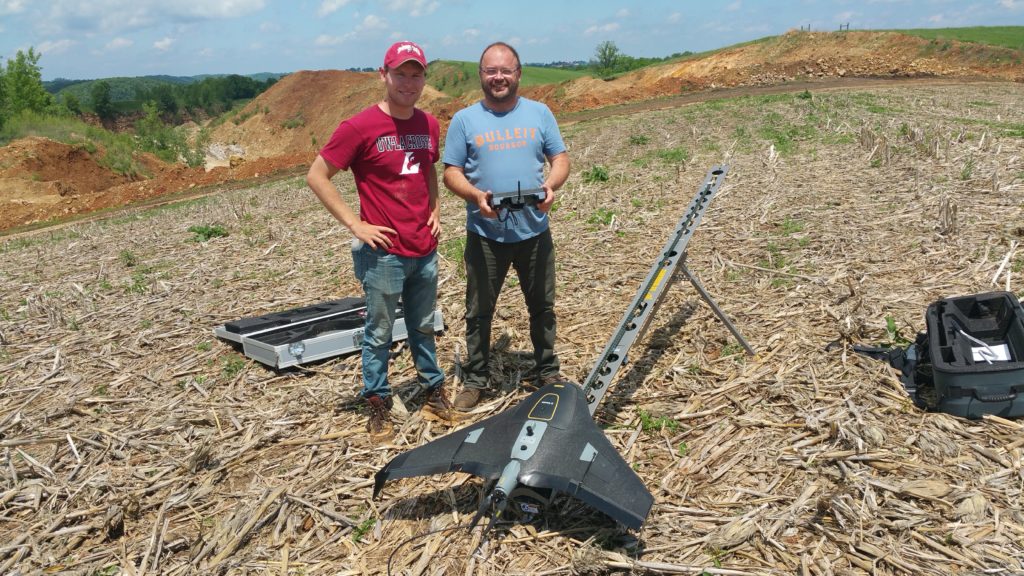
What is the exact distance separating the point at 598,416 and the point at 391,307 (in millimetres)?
1782

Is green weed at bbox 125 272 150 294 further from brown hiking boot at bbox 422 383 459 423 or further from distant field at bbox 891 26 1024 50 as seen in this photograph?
distant field at bbox 891 26 1024 50

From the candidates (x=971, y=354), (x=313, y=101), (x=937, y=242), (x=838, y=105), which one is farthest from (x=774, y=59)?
(x=971, y=354)

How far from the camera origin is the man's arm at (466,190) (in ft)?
14.4

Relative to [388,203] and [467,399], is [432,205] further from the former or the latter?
[467,399]

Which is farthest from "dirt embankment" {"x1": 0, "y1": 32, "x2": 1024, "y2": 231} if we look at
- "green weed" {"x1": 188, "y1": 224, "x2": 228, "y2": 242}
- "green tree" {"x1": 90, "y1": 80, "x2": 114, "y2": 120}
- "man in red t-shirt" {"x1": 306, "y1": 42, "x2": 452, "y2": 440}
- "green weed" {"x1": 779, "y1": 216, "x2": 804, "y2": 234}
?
"green tree" {"x1": 90, "y1": 80, "x2": 114, "y2": 120}

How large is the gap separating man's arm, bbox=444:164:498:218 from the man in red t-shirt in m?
0.18

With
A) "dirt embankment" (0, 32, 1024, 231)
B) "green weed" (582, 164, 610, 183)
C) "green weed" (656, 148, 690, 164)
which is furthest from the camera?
"dirt embankment" (0, 32, 1024, 231)

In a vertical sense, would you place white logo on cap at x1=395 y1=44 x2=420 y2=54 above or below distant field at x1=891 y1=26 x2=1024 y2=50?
below

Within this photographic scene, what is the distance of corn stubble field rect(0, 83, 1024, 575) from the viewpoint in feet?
11.8

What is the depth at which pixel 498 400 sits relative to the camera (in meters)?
5.32

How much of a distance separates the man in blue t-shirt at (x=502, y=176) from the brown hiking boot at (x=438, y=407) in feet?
1.72

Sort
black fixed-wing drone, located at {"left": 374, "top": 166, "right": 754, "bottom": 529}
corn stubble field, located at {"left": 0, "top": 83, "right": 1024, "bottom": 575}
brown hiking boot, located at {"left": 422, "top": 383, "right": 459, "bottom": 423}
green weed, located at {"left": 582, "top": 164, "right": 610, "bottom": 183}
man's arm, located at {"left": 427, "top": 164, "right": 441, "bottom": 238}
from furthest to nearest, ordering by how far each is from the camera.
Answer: green weed, located at {"left": 582, "top": 164, "right": 610, "bottom": 183}
brown hiking boot, located at {"left": 422, "top": 383, "right": 459, "bottom": 423}
man's arm, located at {"left": 427, "top": 164, "right": 441, "bottom": 238}
corn stubble field, located at {"left": 0, "top": 83, "right": 1024, "bottom": 575}
black fixed-wing drone, located at {"left": 374, "top": 166, "right": 754, "bottom": 529}

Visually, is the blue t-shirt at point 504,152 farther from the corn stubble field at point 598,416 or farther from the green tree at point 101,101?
the green tree at point 101,101

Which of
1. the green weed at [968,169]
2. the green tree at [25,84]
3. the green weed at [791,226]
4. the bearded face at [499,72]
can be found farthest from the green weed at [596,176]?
the green tree at [25,84]
